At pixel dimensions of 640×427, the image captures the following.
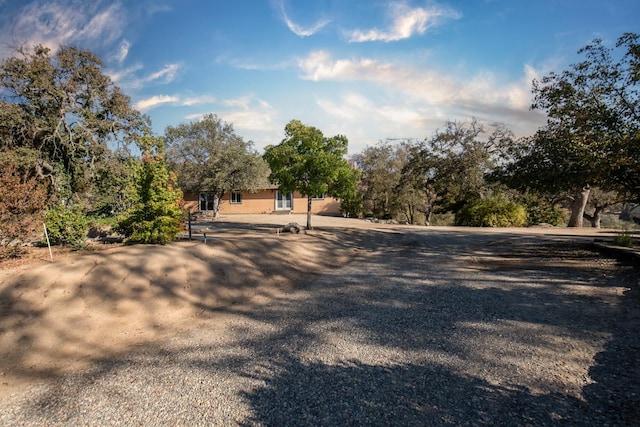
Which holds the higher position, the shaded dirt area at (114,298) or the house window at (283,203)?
the house window at (283,203)

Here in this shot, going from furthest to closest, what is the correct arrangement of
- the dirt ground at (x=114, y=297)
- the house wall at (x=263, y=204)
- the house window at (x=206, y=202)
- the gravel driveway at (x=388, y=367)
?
the house window at (x=206, y=202), the house wall at (x=263, y=204), the dirt ground at (x=114, y=297), the gravel driveway at (x=388, y=367)

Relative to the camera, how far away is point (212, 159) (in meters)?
26.8

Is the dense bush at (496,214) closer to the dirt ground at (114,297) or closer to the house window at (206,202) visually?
the dirt ground at (114,297)

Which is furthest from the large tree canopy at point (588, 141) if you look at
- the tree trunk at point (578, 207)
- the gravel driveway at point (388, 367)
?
the tree trunk at point (578, 207)

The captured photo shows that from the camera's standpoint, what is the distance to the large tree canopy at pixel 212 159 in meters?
26.5

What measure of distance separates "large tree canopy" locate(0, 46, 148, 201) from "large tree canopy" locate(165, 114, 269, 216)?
8.95m

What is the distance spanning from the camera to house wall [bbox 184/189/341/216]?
3216 centimetres

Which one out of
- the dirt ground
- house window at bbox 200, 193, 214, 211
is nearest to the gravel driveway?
the dirt ground

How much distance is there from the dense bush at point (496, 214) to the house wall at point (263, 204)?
12.8m

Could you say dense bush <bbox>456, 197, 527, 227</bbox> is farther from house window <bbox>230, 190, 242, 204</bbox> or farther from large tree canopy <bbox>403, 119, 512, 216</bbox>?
house window <bbox>230, 190, 242, 204</bbox>

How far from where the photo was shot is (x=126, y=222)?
432 inches

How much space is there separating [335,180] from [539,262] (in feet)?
31.2

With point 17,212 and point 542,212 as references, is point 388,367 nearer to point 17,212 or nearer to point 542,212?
point 17,212

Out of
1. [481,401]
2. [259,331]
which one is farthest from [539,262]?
[259,331]
